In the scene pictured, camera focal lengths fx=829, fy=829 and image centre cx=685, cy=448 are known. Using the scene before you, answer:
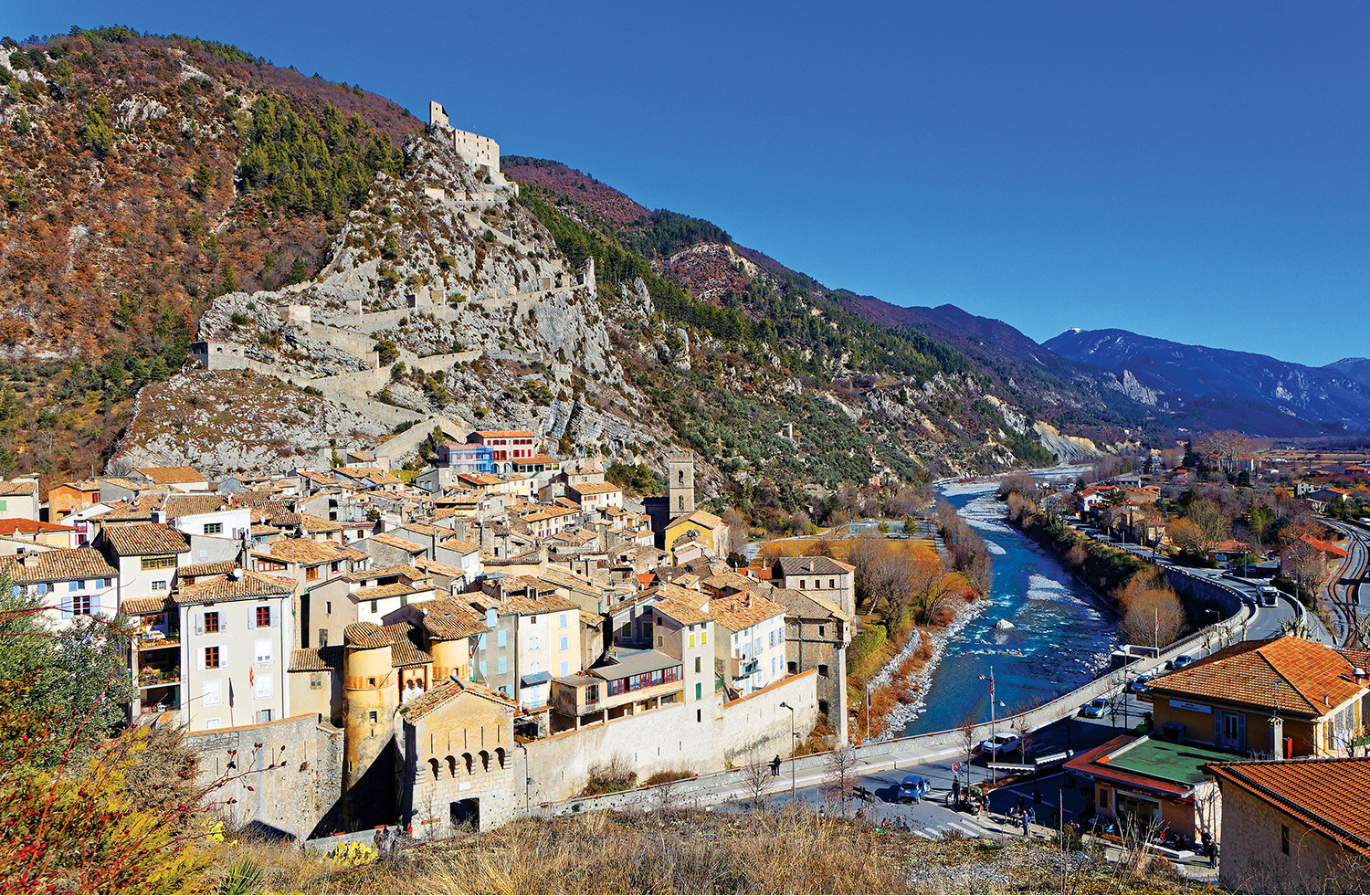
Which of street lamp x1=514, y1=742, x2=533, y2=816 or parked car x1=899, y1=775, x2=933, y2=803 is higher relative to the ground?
street lamp x1=514, y1=742, x2=533, y2=816

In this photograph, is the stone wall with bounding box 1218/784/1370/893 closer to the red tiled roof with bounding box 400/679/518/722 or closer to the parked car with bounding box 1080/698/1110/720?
the red tiled roof with bounding box 400/679/518/722

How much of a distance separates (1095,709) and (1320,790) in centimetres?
1767

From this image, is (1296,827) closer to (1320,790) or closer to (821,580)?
(1320,790)

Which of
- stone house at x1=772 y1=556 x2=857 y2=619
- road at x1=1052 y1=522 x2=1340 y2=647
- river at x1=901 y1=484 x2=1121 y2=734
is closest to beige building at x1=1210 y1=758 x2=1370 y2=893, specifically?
river at x1=901 y1=484 x2=1121 y2=734

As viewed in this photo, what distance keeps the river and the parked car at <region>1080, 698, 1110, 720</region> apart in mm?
3161

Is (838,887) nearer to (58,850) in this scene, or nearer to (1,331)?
(58,850)

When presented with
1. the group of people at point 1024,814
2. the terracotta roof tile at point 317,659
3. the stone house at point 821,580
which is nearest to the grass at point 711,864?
the group of people at point 1024,814

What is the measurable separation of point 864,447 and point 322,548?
82.5 m

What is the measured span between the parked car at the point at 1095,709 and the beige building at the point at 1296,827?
16.1 m

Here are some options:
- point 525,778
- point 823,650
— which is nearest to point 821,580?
point 823,650

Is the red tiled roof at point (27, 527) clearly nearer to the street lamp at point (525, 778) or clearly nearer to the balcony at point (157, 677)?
the balcony at point (157, 677)

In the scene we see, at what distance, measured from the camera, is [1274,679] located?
1836 centimetres

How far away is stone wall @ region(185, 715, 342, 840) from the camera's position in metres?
17.1

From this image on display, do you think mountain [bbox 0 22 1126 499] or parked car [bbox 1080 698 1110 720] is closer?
parked car [bbox 1080 698 1110 720]
